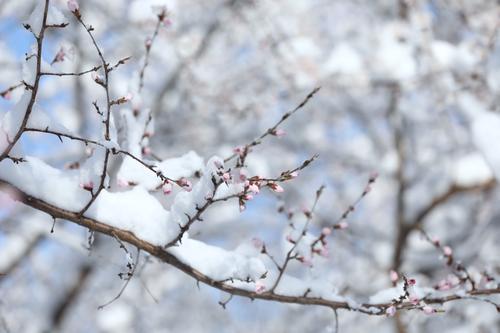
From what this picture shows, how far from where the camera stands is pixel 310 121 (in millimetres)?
5926

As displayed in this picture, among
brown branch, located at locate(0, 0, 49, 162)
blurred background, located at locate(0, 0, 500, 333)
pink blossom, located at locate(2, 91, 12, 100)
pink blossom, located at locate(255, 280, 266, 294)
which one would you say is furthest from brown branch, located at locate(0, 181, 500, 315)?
blurred background, located at locate(0, 0, 500, 333)

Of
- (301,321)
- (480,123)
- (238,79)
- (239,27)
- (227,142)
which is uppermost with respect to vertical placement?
(239,27)

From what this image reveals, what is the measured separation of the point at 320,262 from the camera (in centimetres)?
196

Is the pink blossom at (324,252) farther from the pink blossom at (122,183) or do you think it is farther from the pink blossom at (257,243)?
the pink blossom at (122,183)

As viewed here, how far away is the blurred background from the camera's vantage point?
3908 millimetres

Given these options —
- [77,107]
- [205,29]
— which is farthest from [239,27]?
[77,107]

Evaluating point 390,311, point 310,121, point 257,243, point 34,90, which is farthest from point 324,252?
point 310,121

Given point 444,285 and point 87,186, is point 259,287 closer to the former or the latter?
point 87,186

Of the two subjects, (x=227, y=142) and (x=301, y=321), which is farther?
(x=301, y=321)

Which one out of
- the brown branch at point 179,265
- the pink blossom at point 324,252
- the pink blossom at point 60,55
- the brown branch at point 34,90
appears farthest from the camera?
the pink blossom at point 324,252

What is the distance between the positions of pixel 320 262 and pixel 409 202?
3.57 meters

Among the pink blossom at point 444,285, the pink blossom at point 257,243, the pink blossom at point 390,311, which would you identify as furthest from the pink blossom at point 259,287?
the pink blossom at point 444,285

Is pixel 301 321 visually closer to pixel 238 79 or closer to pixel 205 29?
pixel 238 79

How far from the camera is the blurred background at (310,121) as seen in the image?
3908 mm
